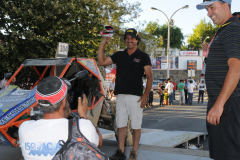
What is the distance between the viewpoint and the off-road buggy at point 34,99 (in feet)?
13.6

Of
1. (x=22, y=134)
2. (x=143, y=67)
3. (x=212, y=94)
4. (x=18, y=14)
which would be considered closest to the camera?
(x=22, y=134)

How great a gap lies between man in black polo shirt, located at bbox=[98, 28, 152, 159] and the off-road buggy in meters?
0.79

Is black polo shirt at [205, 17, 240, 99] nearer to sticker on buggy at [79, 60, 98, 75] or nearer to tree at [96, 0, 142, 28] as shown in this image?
sticker on buggy at [79, 60, 98, 75]

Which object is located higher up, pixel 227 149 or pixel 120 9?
pixel 120 9

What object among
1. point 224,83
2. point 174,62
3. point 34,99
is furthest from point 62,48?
point 174,62

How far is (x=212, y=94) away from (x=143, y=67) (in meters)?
2.04

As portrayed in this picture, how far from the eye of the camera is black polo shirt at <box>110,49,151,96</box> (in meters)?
4.33

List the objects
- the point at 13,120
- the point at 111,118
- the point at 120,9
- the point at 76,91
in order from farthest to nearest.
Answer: the point at 120,9 → the point at 76,91 → the point at 111,118 → the point at 13,120

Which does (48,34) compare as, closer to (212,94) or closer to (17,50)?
(17,50)

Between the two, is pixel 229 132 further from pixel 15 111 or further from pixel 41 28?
pixel 41 28

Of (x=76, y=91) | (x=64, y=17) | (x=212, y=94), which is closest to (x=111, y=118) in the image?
(x=76, y=91)

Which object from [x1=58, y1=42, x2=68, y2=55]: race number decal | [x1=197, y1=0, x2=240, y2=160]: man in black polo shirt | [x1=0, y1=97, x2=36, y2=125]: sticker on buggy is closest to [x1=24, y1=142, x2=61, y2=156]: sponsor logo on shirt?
[x1=197, y1=0, x2=240, y2=160]: man in black polo shirt

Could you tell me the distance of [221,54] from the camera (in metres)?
2.40

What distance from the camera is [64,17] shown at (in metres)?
14.1
